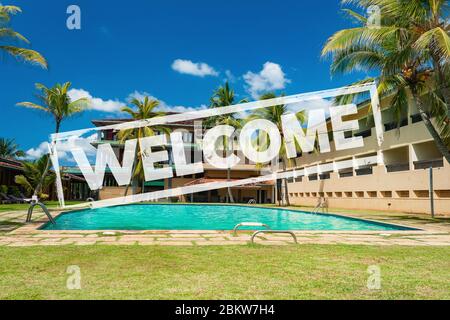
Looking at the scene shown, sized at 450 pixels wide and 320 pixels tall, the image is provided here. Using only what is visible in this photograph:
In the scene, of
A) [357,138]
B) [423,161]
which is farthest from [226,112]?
[423,161]

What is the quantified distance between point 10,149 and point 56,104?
46396 millimetres

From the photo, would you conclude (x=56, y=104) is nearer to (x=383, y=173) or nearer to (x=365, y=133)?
(x=383, y=173)

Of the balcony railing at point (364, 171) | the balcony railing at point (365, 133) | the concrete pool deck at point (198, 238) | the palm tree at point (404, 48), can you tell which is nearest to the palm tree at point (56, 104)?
the concrete pool deck at point (198, 238)

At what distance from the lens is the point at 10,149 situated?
202 ft

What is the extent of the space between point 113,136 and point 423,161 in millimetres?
39355

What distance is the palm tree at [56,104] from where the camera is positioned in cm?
2305

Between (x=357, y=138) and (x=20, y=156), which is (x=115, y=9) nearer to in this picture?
(x=357, y=138)

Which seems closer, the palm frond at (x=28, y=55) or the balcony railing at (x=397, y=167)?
the palm frond at (x=28, y=55)

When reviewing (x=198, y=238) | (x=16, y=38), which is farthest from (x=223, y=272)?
(x=16, y=38)

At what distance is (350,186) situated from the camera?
27562 mm

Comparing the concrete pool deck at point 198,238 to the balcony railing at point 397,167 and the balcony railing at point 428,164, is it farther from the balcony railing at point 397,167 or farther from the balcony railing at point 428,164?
the balcony railing at point 397,167

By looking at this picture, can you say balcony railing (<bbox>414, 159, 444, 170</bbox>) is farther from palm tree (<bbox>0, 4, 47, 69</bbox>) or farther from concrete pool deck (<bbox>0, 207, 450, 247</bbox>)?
palm tree (<bbox>0, 4, 47, 69</bbox>)

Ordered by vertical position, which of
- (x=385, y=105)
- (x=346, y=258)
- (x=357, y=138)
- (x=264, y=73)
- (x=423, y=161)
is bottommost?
(x=346, y=258)

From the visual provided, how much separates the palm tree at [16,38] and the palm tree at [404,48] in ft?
35.4
